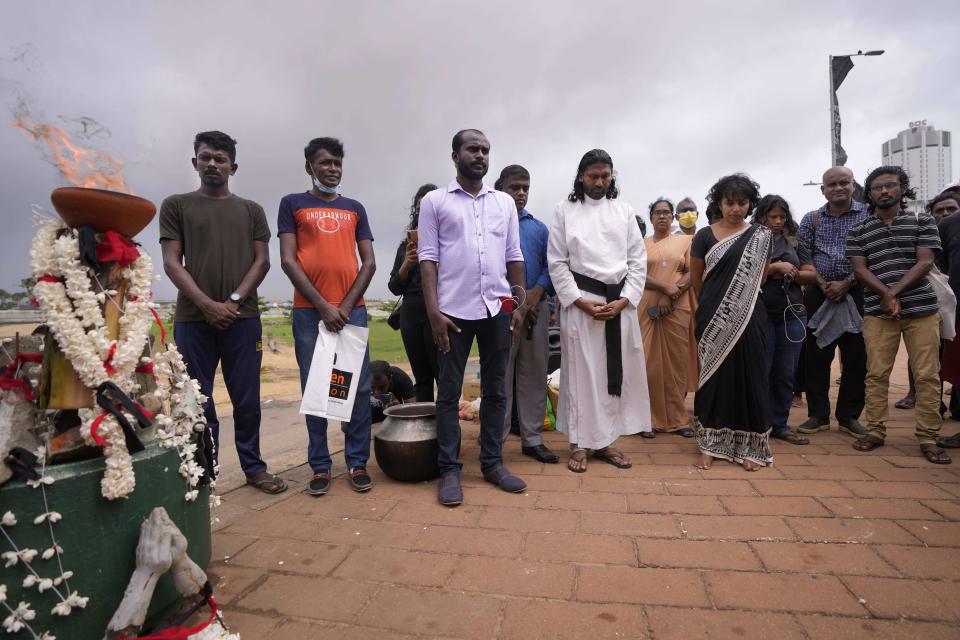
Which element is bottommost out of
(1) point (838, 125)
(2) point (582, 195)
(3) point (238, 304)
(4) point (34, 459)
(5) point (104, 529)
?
(5) point (104, 529)

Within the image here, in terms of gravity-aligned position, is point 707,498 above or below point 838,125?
below

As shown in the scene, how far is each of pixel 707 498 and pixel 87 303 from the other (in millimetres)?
A: 3024

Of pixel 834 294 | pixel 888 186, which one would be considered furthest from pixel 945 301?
pixel 888 186

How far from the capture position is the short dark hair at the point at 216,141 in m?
3.14

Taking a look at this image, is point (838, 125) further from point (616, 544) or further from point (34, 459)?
point (34, 459)

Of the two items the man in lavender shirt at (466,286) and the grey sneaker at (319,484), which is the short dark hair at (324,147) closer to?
the man in lavender shirt at (466,286)

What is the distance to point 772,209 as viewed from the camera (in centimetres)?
418

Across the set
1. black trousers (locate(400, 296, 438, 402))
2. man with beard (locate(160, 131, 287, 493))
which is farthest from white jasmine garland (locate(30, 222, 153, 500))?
black trousers (locate(400, 296, 438, 402))

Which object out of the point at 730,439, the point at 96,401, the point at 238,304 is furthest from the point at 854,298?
the point at 96,401

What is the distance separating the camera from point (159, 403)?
2.10m

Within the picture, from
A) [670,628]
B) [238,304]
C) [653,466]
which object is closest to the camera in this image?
[670,628]

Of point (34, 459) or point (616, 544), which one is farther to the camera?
point (616, 544)

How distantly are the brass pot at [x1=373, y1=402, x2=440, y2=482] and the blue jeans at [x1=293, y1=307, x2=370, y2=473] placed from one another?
0.12m

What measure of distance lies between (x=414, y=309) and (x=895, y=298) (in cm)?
355
